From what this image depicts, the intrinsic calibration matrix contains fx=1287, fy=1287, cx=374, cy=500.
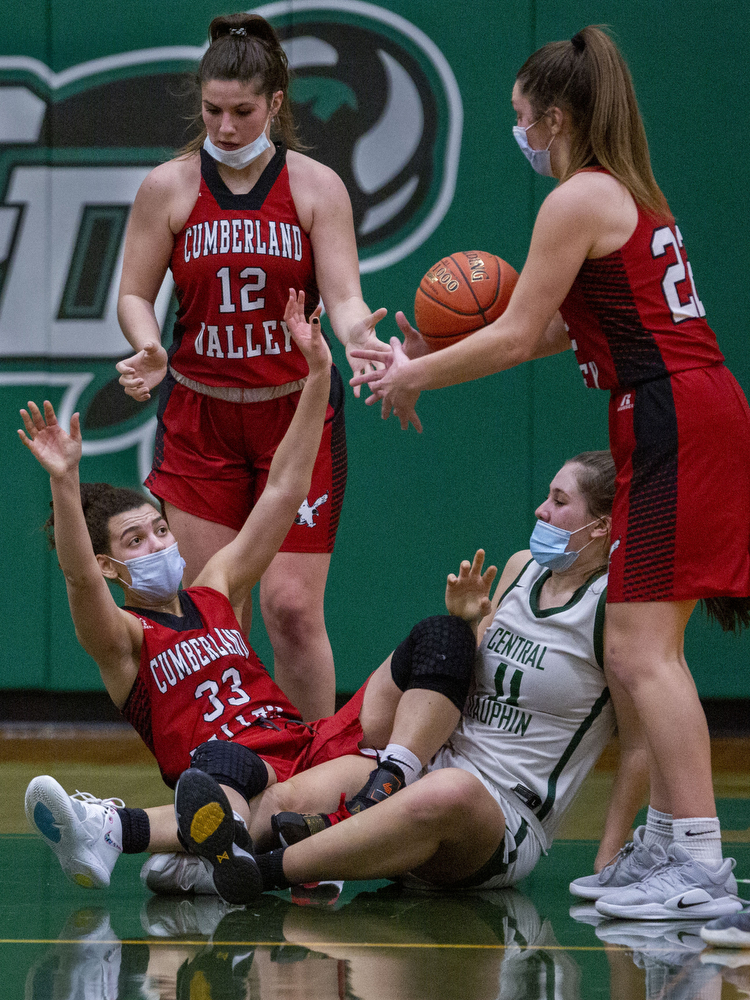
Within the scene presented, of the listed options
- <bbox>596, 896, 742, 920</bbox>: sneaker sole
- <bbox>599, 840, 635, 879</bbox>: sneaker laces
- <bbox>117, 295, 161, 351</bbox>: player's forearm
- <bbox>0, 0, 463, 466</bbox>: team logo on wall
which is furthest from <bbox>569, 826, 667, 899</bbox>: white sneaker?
<bbox>0, 0, 463, 466</bbox>: team logo on wall

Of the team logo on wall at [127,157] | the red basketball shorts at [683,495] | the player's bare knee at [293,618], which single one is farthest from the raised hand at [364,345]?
the team logo on wall at [127,157]

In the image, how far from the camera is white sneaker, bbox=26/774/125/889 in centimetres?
237

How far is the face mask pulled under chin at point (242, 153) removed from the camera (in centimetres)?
314

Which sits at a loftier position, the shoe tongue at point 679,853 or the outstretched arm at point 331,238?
the outstretched arm at point 331,238

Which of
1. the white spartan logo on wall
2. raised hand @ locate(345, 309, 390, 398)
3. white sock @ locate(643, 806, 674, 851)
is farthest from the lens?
the white spartan logo on wall

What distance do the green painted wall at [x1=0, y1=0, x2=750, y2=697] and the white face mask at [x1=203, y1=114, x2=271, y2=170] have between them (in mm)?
1554

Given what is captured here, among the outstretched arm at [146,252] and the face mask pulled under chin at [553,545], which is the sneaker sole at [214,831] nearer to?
the face mask pulled under chin at [553,545]

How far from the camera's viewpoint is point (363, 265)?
15.5 ft

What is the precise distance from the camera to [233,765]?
254cm

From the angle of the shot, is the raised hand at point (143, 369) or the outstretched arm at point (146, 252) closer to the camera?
the raised hand at point (143, 369)

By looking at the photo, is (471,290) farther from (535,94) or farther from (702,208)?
(702,208)

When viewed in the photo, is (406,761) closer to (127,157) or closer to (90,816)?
(90,816)

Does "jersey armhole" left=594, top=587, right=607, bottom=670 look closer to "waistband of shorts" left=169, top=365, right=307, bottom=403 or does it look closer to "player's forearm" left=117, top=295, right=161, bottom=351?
"waistband of shorts" left=169, top=365, right=307, bottom=403

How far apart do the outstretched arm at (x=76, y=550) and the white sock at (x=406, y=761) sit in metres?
0.60
